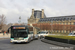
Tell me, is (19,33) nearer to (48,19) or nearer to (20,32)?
(20,32)

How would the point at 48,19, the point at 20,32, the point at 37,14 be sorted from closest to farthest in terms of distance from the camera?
the point at 20,32, the point at 48,19, the point at 37,14

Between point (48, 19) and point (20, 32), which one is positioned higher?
point (48, 19)

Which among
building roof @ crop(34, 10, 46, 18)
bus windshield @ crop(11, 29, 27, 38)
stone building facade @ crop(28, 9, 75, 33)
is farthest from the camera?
building roof @ crop(34, 10, 46, 18)

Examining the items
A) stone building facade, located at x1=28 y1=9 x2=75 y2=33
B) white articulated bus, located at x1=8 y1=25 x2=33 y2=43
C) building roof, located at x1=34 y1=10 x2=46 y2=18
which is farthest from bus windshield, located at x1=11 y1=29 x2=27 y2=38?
building roof, located at x1=34 y1=10 x2=46 y2=18

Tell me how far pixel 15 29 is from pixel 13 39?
1.37 m

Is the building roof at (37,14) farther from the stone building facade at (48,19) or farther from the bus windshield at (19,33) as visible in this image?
the bus windshield at (19,33)

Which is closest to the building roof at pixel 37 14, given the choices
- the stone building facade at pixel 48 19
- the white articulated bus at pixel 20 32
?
the stone building facade at pixel 48 19

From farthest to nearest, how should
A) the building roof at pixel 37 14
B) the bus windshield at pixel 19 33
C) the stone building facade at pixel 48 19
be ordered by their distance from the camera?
1. the building roof at pixel 37 14
2. the stone building facade at pixel 48 19
3. the bus windshield at pixel 19 33

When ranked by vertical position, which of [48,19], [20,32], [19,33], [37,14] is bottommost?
[19,33]

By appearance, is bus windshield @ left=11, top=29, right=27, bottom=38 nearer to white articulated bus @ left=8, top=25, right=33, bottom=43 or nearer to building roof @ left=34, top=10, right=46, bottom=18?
white articulated bus @ left=8, top=25, right=33, bottom=43

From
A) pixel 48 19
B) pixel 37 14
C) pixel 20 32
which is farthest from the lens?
pixel 37 14

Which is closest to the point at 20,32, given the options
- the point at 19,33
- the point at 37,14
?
the point at 19,33

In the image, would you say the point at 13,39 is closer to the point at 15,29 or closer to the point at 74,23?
the point at 15,29

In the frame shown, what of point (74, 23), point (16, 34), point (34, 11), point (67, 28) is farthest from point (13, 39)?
point (34, 11)
